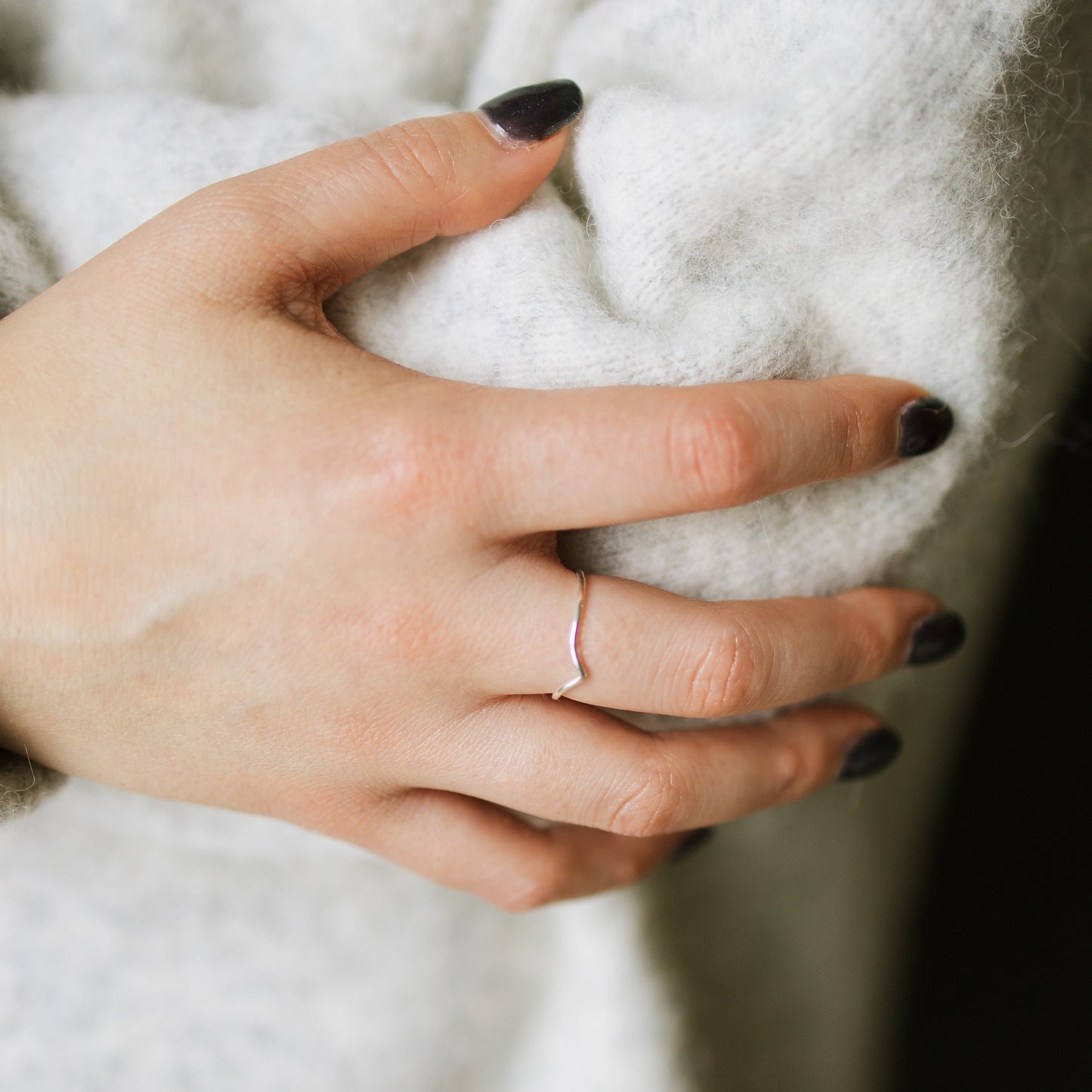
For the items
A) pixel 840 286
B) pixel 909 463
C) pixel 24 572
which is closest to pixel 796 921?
pixel 909 463

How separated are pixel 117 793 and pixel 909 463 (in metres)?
0.64

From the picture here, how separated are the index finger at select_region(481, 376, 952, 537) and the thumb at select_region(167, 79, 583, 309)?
0.11 metres

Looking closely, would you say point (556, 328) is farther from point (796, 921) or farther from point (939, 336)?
point (796, 921)

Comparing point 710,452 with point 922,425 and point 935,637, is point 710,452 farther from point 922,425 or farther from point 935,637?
point 935,637

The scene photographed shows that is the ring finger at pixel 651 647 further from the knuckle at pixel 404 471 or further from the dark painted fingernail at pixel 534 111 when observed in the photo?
the dark painted fingernail at pixel 534 111

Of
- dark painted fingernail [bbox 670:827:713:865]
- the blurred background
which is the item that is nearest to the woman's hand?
dark painted fingernail [bbox 670:827:713:865]

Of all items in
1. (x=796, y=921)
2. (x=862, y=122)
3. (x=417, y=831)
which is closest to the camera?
(x=862, y=122)

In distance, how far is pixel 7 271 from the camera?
52 centimetres

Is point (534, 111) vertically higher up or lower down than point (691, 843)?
higher up

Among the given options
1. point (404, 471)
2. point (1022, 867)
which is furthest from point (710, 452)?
point (1022, 867)

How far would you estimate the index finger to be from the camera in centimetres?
44

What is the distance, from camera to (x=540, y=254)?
0.49 metres

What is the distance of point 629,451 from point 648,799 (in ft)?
0.77

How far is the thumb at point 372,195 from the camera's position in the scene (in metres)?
0.46
